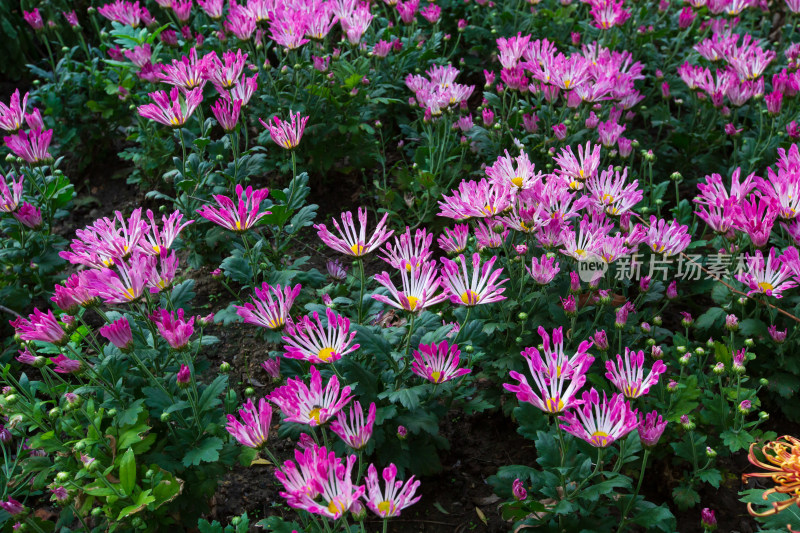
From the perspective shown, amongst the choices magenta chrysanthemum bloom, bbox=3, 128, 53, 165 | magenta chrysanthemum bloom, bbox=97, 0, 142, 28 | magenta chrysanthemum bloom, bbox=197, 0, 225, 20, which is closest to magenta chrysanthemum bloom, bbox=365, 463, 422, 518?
magenta chrysanthemum bloom, bbox=3, 128, 53, 165

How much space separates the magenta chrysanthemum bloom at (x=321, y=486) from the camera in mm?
1684

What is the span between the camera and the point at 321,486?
1.69 m

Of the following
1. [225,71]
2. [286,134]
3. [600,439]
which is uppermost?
[225,71]

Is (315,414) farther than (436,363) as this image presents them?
No

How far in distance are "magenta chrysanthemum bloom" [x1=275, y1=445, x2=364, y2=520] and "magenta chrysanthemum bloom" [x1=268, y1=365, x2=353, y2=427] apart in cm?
12

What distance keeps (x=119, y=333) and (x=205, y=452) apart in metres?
0.46

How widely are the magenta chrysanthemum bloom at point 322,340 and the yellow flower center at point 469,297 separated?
37 centimetres

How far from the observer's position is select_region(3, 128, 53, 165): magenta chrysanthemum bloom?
3154mm

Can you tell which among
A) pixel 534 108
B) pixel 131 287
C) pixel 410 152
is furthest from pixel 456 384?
pixel 410 152

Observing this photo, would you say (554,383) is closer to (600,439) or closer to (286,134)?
(600,439)

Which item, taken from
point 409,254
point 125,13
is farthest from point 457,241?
point 125,13

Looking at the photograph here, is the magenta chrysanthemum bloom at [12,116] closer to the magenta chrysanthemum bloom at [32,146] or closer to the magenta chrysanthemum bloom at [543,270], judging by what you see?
the magenta chrysanthemum bloom at [32,146]

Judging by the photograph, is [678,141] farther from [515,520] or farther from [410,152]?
[515,520]

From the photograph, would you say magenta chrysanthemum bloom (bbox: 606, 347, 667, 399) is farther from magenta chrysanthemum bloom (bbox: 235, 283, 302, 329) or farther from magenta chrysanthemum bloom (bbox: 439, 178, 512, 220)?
magenta chrysanthemum bloom (bbox: 235, 283, 302, 329)
